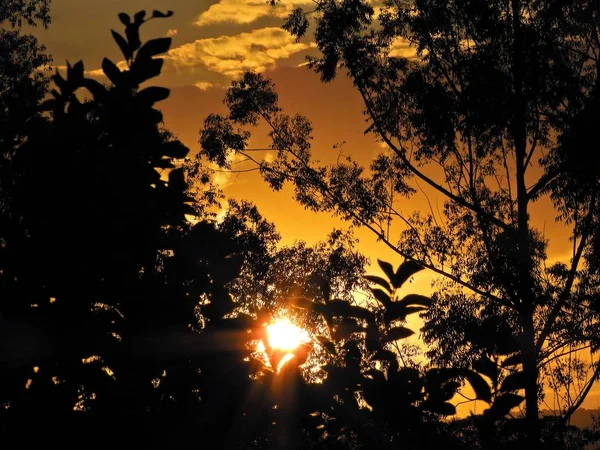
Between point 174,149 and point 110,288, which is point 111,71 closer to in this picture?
point 174,149

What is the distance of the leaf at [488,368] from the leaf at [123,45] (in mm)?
1461

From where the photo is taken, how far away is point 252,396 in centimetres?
221

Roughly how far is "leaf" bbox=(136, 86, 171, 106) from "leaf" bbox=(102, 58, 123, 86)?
83 millimetres

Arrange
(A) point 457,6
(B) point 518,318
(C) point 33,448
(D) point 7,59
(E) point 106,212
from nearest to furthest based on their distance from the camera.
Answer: (C) point 33,448
(E) point 106,212
(B) point 518,318
(A) point 457,6
(D) point 7,59

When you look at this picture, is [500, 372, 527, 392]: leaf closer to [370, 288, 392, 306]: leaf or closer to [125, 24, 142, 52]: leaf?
[370, 288, 392, 306]: leaf

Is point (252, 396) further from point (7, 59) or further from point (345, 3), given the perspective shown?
point (7, 59)

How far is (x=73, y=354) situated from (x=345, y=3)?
18.0 m

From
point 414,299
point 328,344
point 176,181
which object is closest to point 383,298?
point 414,299

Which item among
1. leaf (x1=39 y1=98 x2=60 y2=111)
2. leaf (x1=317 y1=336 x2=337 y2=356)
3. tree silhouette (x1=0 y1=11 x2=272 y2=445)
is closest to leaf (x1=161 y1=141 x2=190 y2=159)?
tree silhouette (x1=0 y1=11 x2=272 y2=445)

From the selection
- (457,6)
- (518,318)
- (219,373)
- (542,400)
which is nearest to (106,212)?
(219,373)

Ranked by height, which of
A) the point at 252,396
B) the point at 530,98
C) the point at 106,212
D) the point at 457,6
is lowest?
the point at 252,396

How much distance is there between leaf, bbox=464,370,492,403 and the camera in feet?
6.26

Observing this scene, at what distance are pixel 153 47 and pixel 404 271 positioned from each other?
110cm

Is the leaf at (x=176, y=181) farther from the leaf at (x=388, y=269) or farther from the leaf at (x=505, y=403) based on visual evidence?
the leaf at (x=505, y=403)
